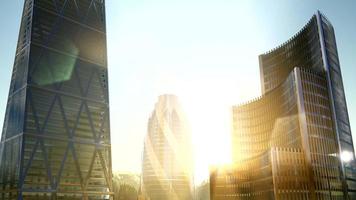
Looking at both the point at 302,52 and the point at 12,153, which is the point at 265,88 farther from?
the point at 12,153

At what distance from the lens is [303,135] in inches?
3730

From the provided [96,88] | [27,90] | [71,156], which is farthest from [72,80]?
[71,156]

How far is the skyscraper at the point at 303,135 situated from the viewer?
91438mm

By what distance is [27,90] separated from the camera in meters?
97.2

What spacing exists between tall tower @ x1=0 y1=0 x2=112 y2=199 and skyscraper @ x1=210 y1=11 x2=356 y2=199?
46.4 metres

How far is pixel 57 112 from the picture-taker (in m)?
103

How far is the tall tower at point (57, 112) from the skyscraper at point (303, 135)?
152 feet

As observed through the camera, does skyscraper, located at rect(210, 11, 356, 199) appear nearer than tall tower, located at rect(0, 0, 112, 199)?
Yes

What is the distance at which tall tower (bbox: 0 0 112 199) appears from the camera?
311 feet

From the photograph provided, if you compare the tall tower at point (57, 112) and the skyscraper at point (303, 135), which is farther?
the tall tower at point (57, 112)

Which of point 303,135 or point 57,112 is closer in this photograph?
point 303,135

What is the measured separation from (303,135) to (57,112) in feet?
238

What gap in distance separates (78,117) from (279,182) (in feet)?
209

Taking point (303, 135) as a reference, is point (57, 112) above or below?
above
